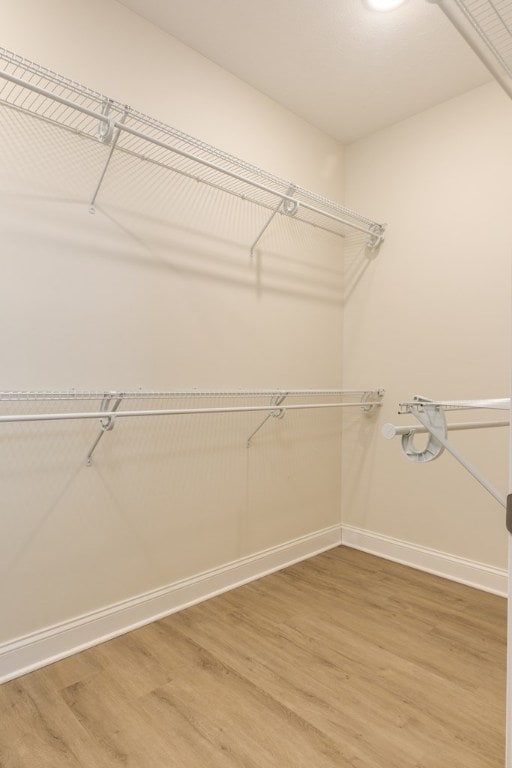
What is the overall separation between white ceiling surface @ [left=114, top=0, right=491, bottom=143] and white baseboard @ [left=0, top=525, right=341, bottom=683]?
8.16ft

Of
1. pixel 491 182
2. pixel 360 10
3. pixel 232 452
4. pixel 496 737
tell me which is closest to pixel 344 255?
pixel 491 182

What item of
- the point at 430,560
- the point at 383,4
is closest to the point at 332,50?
the point at 383,4

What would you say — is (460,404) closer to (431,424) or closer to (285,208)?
(431,424)

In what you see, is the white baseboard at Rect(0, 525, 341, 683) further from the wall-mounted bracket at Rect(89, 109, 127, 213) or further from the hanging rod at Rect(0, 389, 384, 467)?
the wall-mounted bracket at Rect(89, 109, 127, 213)

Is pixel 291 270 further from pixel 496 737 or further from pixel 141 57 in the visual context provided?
pixel 496 737

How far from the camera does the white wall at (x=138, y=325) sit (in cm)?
170

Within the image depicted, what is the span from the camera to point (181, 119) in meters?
2.15

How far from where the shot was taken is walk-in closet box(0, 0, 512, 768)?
156 cm

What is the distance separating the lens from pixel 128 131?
5.30 feet

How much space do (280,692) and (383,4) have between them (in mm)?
2643

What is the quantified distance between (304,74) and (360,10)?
47 cm

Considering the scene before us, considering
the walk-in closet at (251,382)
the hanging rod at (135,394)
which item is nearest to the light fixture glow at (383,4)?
the walk-in closet at (251,382)

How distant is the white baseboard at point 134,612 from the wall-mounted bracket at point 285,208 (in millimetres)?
1649

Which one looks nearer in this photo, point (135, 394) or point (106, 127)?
point (106, 127)
